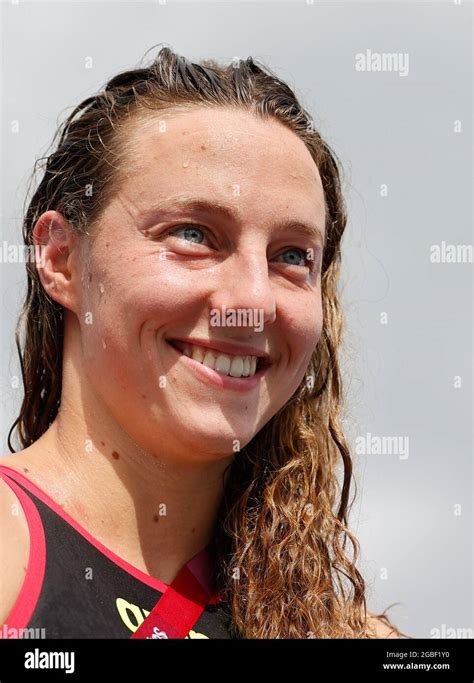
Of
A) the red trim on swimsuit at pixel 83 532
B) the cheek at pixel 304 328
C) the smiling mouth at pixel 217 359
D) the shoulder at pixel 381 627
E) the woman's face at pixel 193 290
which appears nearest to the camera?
the red trim on swimsuit at pixel 83 532

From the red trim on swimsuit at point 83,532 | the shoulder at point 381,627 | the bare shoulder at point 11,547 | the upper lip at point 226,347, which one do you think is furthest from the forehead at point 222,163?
the shoulder at point 381,627

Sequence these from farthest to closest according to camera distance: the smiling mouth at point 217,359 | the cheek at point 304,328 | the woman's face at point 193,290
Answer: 1. the cheek at point 304,328
2. the smiling mouth at point 217,359
3. the woman's face at point 193,290

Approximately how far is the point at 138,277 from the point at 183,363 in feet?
1.32

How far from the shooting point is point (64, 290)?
15.1 ft

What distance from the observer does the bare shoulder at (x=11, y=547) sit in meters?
3.74

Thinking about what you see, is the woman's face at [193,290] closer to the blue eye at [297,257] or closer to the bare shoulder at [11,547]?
the blue eye at [297,257]

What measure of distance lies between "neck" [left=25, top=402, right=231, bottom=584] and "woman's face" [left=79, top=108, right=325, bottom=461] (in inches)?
4.8

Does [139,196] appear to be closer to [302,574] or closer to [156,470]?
[156,470]

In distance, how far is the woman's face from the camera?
14.0 ft

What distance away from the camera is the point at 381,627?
205 inches

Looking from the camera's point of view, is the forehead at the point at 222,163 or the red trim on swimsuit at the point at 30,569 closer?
the red trim on swimsuit at the point at 30,569

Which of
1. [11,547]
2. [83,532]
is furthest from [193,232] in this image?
[11,547]

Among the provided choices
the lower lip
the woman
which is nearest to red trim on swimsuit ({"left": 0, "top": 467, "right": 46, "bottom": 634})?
the woman
